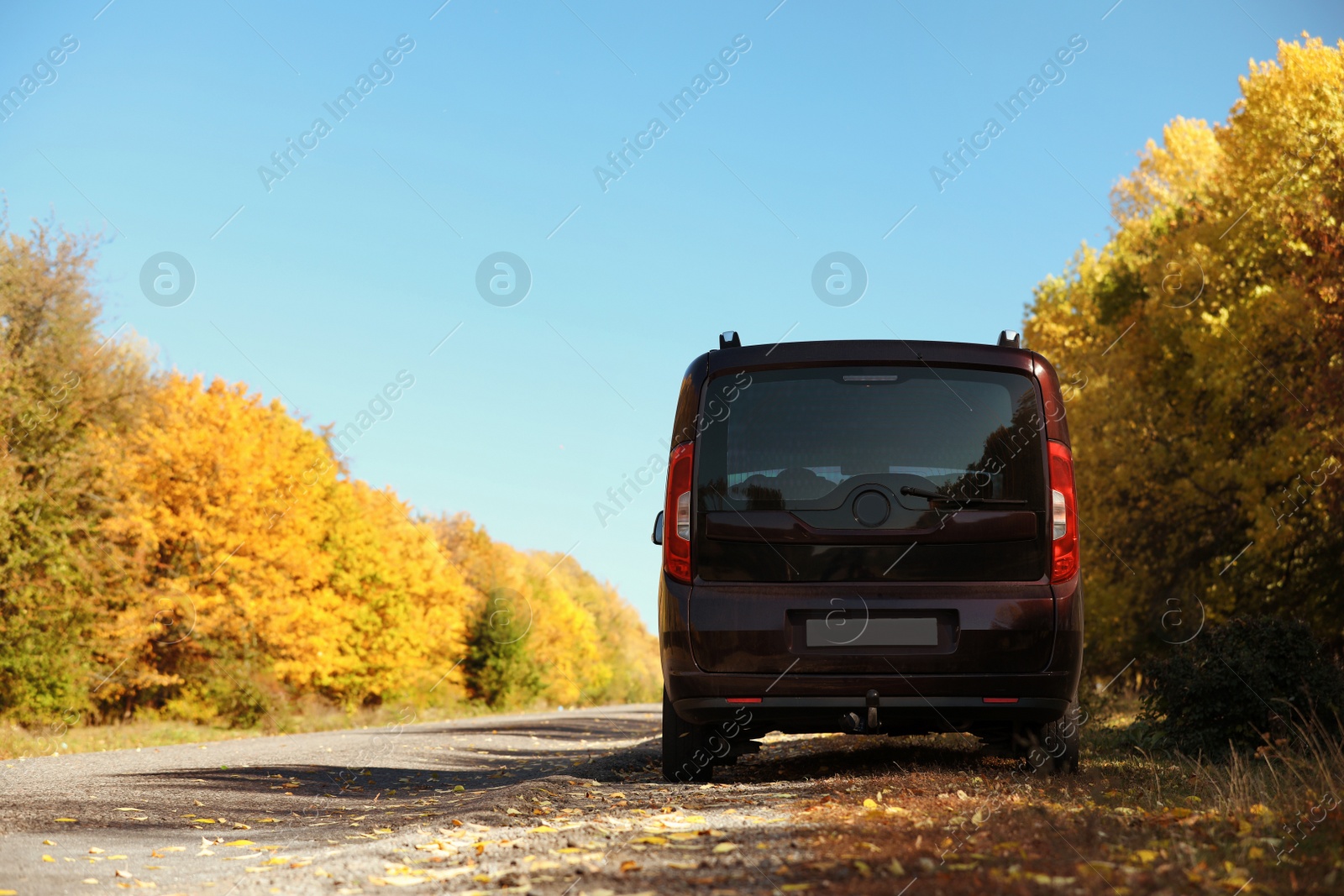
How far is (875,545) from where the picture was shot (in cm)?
Answer: 585

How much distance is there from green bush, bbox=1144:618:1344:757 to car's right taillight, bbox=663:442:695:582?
4.50m

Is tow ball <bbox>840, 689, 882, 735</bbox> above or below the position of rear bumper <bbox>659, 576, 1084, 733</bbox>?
below

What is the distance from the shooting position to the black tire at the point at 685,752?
264 inches

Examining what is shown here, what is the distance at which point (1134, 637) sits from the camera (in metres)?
23.0

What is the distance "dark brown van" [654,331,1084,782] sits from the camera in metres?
5.84

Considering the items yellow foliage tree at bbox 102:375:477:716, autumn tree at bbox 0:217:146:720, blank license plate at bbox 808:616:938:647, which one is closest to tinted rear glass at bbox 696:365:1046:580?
blank license plate at bbox 808:616:938:647

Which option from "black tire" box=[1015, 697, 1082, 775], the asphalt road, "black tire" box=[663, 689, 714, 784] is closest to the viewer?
the asphalt road

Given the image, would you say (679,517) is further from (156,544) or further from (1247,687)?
(156,544)

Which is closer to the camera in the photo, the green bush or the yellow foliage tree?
the green bush

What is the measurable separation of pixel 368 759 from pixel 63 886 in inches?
308

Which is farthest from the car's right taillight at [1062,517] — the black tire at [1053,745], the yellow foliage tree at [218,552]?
the yellow foliage tree at [218,552]

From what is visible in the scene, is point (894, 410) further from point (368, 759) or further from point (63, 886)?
point (368, 759)

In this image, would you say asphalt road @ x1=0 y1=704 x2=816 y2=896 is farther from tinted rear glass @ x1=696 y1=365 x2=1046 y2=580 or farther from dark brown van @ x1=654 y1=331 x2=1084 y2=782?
tinted rear glass @ x1=696 y1=365 x2=1046 y2=580

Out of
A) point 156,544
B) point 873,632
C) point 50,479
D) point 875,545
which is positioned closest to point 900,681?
point 873,632
